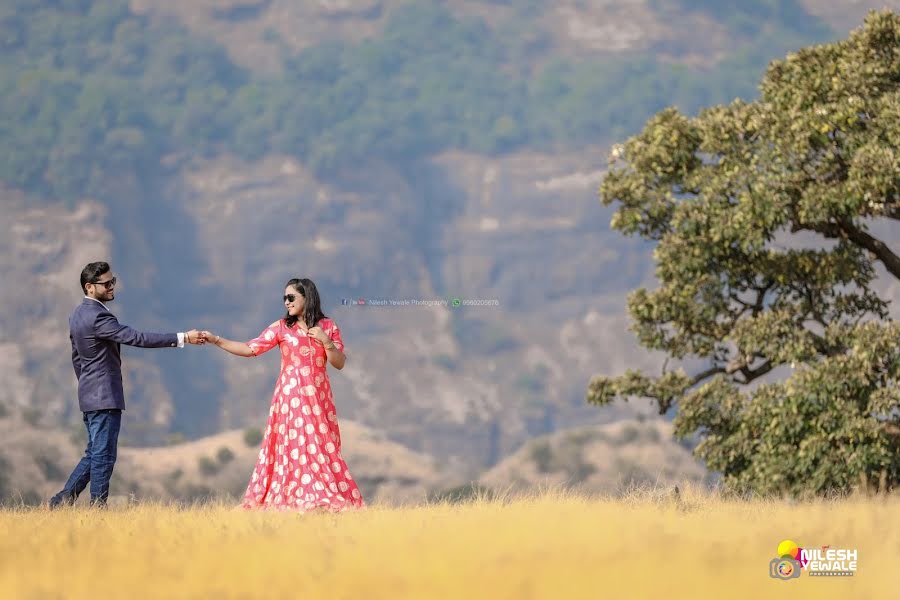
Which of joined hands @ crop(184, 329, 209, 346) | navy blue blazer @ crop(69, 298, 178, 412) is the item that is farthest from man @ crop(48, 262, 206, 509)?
joined hands @ crop(184, 329, 209, 346)

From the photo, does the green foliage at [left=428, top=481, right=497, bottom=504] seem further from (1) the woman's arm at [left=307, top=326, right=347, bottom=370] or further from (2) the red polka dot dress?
(1) the woman's arm at [left=307, top=326, right=347, bottom=370]

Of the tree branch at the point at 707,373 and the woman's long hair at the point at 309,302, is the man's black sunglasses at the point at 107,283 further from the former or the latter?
the tree branch at the point at 707,373

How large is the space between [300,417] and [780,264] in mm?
10846

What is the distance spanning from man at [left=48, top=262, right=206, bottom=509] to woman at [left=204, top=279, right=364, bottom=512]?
1.23m

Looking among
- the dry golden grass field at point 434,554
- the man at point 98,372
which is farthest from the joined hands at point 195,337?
the dry golden grass field at point 434,554

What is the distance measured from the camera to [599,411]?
6658 inches

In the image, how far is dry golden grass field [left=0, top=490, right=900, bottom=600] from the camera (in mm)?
9344

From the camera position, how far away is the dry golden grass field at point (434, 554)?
9344mm

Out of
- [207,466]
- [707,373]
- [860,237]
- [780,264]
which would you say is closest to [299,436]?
[707,373]

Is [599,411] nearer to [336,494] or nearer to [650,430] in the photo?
[650,430]

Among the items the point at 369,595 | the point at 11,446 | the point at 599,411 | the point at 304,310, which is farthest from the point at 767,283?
the point at 599,411

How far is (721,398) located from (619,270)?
16302cm

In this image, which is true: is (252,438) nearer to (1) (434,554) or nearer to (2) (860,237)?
(2) (860,237)

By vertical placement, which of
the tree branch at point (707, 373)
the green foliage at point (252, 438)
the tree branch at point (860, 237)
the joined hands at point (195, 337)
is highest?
the tree branch at point (860, 237)
